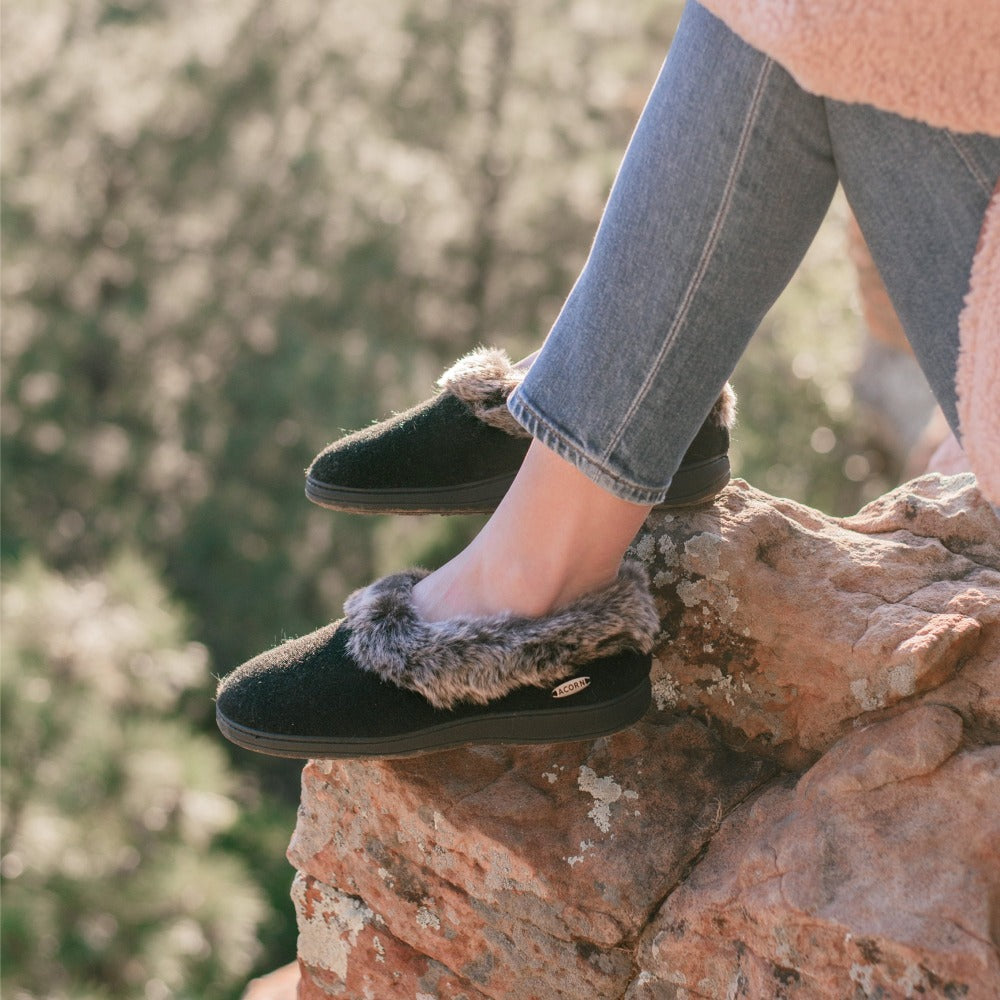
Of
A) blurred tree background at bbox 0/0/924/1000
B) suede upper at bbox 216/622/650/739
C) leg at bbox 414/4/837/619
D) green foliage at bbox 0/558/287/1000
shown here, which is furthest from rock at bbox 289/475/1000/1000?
blurred tree background at bbox 0/0/924/1000

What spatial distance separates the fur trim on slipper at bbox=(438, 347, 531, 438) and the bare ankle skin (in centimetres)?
14

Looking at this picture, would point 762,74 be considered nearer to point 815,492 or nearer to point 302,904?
point 302,904

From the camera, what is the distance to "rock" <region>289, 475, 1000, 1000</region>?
70 cm

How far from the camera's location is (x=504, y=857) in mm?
848

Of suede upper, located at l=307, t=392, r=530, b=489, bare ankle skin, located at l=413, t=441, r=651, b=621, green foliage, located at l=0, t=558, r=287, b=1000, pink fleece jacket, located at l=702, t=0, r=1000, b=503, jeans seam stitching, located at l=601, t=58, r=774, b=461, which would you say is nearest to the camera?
pink fleece jacket, located at l=702, t=0, r=1000, b=503

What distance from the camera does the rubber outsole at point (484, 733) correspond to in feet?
2.64

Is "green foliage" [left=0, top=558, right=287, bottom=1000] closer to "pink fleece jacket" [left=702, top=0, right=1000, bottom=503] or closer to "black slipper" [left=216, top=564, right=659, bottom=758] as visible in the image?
"black slipper" [left=216, top=564, right=659, bottom=758]

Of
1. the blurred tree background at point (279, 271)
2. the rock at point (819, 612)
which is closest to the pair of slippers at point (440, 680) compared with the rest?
the rock at point (819, 612)

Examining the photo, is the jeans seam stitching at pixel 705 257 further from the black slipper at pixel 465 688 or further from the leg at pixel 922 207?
the black slipper at pixel 465 688

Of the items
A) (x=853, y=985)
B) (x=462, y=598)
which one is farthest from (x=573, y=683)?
(x=853, y=985)

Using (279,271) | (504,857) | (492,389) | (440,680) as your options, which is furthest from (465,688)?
(279,271)

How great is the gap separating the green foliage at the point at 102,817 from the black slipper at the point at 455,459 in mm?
1126

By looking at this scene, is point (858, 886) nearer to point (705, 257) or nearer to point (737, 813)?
point (737, 813)

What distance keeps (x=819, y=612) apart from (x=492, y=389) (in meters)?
0.33
